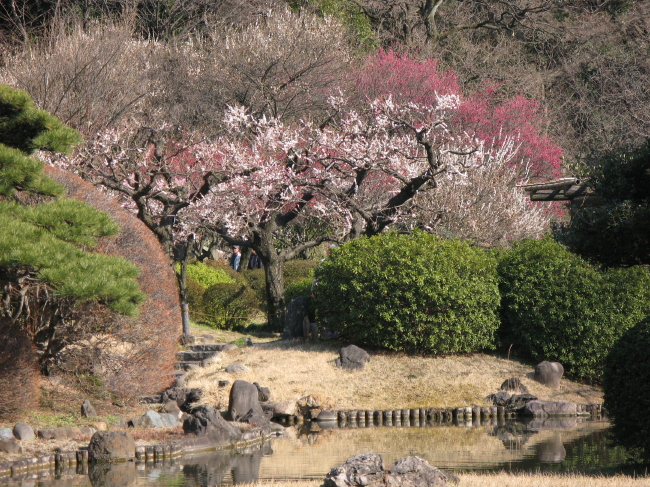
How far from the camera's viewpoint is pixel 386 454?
10.1m

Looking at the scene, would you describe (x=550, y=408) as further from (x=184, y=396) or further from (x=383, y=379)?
(x=184, y=396)

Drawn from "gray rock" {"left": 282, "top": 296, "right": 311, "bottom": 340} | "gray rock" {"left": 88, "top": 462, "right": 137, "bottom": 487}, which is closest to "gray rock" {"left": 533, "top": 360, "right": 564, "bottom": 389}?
"gray rock" {"left": 282, "top": 296, "right": 311, "bottom": 340}

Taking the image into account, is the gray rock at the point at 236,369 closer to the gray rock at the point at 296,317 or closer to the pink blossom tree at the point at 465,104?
the gray rock at the point at 296,317

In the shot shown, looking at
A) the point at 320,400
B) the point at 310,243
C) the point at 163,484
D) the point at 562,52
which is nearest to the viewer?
the point at 163,484

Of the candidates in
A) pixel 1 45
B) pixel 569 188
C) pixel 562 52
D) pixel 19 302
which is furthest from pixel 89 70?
pixel 562 52

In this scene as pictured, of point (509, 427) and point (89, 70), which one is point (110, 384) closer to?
point (509, 427)

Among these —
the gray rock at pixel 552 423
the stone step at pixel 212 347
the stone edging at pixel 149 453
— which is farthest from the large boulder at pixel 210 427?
the stone step at pixel 212 347

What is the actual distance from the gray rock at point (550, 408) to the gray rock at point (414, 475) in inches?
243

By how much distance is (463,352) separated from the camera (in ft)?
49.2

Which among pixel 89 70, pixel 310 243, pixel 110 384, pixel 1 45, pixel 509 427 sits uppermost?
pixel 1 45

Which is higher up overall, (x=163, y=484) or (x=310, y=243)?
(x=310, y=243)

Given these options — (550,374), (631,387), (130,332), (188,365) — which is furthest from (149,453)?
(550,374)

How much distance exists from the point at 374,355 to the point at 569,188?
4829 millimetres

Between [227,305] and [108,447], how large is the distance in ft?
33.5
